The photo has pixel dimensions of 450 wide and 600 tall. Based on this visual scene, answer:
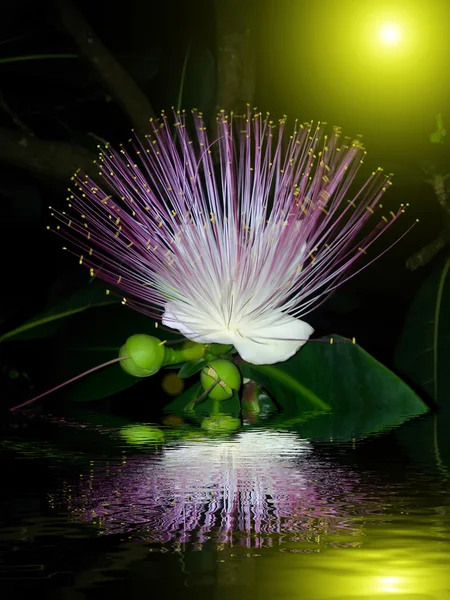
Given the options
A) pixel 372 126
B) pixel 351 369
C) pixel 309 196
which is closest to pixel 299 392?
pixel 351 369

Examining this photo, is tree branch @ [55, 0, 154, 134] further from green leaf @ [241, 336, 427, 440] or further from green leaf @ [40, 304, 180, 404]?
green leaf @ [241, 336, 427, 440]

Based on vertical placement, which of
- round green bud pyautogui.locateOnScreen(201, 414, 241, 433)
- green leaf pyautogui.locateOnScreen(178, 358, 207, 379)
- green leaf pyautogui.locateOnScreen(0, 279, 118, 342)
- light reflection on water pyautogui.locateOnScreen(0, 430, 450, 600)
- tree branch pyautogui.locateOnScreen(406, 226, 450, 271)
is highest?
tree branch pyautogui.locateOnScreen(406, 226, 450, 271)

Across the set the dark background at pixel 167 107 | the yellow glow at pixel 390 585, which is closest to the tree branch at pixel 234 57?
the dark background at pixel 167 107

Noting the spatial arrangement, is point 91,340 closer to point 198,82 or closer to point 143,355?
point 143,355

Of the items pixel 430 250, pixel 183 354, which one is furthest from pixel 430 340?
pixel 183 354

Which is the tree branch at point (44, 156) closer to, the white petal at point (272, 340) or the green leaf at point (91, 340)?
the green leaf at point (91, 340)

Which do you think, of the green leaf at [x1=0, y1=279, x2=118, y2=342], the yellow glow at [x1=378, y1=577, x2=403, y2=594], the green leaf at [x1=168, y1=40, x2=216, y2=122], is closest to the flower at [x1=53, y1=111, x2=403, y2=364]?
the green leaf at [x1=0, y1=279, x2=118, y2=342]

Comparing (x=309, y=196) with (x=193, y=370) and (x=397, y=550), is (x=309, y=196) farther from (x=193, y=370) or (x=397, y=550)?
(x=397, y=550)
